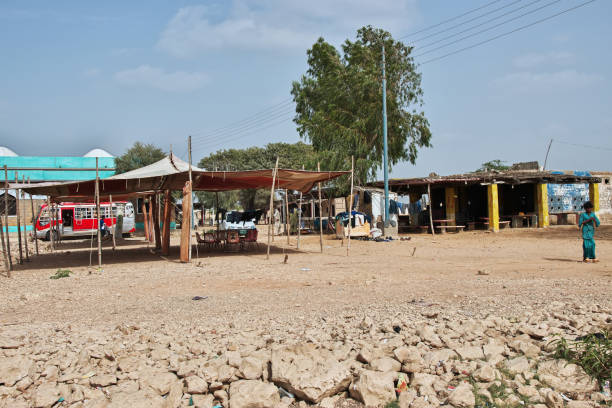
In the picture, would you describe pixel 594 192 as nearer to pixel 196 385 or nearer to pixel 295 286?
pixel 295 286

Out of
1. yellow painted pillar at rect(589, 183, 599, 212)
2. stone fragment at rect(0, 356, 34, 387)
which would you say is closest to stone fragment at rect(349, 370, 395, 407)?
stone fragment at rect(0, 356, 34, 387)

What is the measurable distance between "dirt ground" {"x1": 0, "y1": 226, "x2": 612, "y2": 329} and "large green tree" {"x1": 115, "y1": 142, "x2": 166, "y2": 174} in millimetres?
17462

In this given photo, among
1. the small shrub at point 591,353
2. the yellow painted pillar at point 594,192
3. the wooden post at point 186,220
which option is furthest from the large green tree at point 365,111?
the small shrub at point 591,353

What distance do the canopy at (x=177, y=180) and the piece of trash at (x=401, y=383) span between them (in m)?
8.56

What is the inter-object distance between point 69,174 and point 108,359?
105 ft

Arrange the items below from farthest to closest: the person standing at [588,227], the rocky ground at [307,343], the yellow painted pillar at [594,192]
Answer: the yellow painted pillar at [594,192] → the person standing at [588,227] → the rocky ground at [307,343]

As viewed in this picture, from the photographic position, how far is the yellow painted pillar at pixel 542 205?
23.2 meters

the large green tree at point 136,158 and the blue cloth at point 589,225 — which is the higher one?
the large green tree at point 136,158

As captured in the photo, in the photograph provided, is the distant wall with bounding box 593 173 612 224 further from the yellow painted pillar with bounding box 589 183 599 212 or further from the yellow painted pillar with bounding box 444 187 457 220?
the yellow painted pillar with bounding box 444 187 457 220

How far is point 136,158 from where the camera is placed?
30891mm

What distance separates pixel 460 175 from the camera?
22.3 meters

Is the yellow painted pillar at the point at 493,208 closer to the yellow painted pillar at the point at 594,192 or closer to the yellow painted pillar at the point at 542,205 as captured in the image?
the yellow painted pillar at the point at 542,205

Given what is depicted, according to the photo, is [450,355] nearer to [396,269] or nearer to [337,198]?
[396,269]

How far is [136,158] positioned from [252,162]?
18908 millimetres
